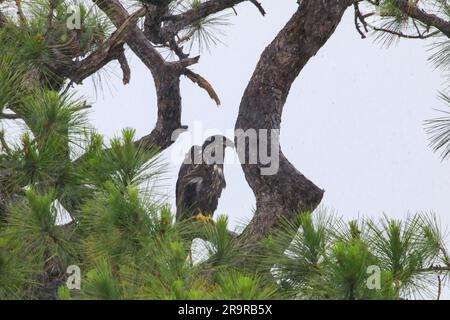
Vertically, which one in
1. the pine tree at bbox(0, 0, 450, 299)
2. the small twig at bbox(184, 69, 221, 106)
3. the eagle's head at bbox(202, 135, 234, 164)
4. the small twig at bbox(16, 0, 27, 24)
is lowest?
the pine tree at bbox(0, 0, 450, 299)

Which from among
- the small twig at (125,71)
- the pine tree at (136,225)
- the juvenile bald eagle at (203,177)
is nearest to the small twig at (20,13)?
the pine tree at (136,225)

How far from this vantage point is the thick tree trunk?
503 centimetres

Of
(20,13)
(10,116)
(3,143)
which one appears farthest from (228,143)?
(3,143)

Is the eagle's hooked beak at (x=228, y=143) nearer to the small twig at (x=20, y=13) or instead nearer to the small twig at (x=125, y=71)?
the small twig at (x=125, y=71)

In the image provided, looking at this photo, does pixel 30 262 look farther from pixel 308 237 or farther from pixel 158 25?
pixel 158 25

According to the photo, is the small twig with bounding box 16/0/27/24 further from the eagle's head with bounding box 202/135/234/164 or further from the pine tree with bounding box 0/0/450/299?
the eagle's head with bounding box 202/135/234/164

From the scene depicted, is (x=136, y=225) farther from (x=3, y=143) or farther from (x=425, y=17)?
(x=425, y=17)

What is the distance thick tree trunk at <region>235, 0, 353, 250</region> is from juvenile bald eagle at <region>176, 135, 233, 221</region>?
5.03ft

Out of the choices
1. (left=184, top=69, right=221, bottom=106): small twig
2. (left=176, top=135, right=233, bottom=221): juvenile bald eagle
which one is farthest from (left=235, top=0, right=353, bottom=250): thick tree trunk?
(left=176, top=135, right=233, bottom=221): juvenile bald eagle

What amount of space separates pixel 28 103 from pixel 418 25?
7.83ft
